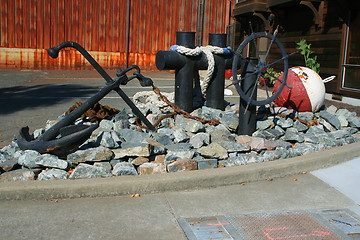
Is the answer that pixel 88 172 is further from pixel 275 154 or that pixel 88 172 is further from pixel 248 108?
pixel 248 108

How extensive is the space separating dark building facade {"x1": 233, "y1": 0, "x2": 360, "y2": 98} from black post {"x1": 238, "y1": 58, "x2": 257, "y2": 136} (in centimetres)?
430

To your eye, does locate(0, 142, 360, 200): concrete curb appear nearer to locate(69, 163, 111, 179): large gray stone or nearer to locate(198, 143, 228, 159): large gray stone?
locate(69, 163, 111, 179): large gray stone

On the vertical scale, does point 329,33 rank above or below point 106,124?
above

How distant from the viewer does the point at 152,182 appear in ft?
13.2

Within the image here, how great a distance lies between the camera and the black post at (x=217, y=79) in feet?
20.2

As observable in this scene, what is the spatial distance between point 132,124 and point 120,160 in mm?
1261

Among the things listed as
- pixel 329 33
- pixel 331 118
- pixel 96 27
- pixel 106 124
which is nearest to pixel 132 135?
pixel 106 124

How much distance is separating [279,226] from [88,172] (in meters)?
1.89

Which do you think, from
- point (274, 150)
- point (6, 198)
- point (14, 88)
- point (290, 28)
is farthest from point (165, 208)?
point (290, 28)

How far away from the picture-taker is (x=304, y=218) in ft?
11.6

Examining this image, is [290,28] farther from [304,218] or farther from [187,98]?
[304,218]

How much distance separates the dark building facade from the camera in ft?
32.1

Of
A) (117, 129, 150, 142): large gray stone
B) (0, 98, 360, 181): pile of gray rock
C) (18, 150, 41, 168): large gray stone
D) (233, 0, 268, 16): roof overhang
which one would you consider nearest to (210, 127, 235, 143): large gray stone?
(0, 98, 360, 181): pile of gray rock

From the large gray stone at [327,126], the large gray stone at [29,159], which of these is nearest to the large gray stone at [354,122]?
the large gray stone at [327,126]
